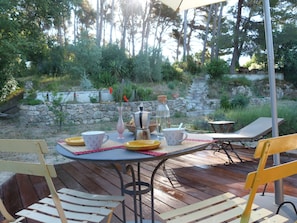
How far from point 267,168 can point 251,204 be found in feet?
0.53

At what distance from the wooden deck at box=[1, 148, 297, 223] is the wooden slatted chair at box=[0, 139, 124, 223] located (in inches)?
23.7

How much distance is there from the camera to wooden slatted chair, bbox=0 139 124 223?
1108 millimetres

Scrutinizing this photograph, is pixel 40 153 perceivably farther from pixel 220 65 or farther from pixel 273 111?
pixel 220 65

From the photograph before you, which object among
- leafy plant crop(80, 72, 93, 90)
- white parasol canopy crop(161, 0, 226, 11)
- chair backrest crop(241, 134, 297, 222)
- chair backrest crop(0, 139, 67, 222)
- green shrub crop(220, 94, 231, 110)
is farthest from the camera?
leafy plant crop(80, 72, 93, 90)

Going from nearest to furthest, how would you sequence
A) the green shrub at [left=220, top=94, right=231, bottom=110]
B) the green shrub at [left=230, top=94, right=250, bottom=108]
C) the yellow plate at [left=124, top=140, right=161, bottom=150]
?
the yellow plate at [left=124, top=140, right=161, bottom=150]
the green shrub at [left=230, top=94, right=250, bottom=108]
the green shrub at [left=220, top=94, right=231, bottom=110]

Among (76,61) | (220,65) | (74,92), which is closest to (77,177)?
(74,92)

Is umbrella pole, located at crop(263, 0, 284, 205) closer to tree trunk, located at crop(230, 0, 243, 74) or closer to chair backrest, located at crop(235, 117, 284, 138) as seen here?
chair backrest, located at crop(235, 117, 284, 138)

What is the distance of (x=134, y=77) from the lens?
10.6 m

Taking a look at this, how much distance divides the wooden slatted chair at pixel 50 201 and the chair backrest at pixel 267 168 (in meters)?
0.74

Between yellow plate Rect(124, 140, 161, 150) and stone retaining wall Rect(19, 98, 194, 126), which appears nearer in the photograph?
yellow plate Rect(124, 140, 161, 150)

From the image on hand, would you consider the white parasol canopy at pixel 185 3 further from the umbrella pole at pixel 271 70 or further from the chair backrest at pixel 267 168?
the chair backrest at pixel 267 168

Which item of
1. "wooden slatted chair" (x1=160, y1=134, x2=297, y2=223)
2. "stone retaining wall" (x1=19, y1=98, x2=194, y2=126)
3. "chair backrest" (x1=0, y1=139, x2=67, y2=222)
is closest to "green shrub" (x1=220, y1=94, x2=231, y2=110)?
"stone retaining wall" (x1=19, y1=98, x2=194, y2=126)

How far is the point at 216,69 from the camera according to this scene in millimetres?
11328

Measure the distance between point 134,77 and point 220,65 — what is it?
3.76 m
